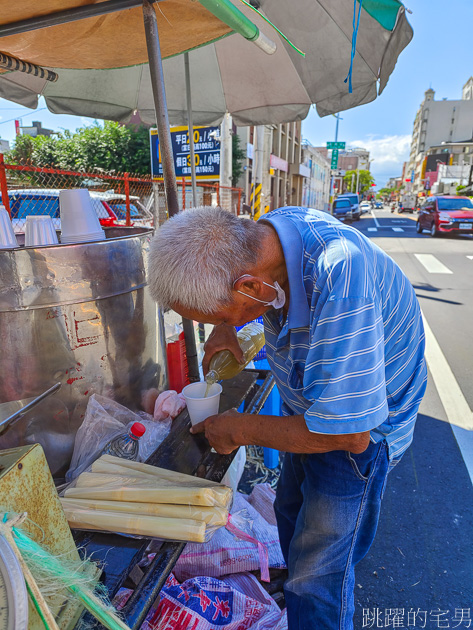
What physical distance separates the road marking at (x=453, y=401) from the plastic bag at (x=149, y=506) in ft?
7.89

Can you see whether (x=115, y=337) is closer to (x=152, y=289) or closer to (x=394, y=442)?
(x=152, y=289)

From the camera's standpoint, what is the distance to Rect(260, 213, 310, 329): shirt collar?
1249 mm

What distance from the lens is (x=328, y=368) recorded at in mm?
1083

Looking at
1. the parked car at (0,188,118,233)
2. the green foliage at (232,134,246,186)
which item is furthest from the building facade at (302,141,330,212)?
the parked car at (0,188,118,233)

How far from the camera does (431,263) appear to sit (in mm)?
10586

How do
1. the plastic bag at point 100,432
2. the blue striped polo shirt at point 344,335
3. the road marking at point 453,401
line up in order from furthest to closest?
1. the road marking at point 453,401
2. the plastic bag at point 100,432
3. the blue striped polo shirt at point 344,335

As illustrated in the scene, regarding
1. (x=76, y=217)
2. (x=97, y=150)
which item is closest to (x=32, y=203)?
(x=76, y=217)

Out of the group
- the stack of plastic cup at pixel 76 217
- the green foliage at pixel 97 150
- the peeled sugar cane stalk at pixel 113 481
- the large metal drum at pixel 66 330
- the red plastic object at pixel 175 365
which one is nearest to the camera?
the peeled sugar cane stalk at pixel 113 481

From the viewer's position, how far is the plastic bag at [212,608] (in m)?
1.51

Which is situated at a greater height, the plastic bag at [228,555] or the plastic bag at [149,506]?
the plastic bag at [149,506]

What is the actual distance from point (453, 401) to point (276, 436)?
10.8 feet

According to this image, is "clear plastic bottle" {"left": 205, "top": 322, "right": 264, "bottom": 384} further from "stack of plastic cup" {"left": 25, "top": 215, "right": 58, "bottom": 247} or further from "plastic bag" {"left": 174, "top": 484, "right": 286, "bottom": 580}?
"stack of plastic cup" {"left": 25, "top": 215, "right": 58, "bottom": 247}

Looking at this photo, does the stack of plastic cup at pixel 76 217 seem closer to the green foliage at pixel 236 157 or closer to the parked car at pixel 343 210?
the green foliage at pixel 236 157

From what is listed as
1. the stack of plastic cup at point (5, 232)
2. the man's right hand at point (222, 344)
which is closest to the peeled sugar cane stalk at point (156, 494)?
the man's right hand at point (222, 344)
